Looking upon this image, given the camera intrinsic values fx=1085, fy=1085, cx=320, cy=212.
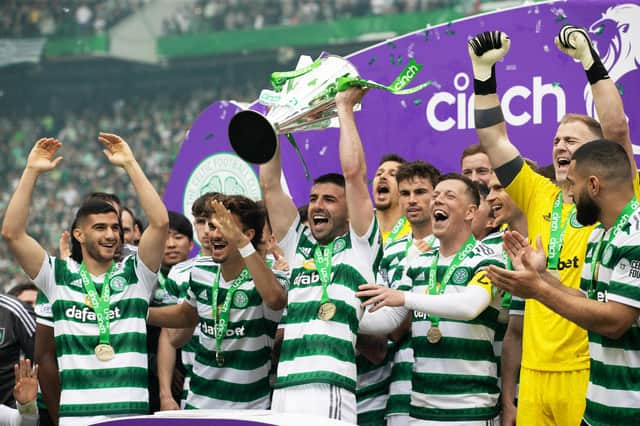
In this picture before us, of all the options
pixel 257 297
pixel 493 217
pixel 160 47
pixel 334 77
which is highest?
pixel 160 47

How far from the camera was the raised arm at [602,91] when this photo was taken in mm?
4570

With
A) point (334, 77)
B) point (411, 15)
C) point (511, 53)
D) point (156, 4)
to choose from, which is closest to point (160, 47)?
point (156, 4)

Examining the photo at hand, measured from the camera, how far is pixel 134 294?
5203mm

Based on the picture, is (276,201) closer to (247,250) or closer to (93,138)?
(247,250)

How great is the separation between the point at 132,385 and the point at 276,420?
212 cm

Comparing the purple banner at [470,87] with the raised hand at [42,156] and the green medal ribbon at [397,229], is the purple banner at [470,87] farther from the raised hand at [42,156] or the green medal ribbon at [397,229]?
the raised hand at [42,156]

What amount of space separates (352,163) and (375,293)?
1.92 feet

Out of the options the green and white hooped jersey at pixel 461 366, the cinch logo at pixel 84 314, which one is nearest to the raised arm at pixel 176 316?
the cinch logo at pixel 84 314

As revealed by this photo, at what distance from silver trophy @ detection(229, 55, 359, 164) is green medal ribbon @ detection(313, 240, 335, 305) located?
53 centimetres

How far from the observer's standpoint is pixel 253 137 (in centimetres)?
465

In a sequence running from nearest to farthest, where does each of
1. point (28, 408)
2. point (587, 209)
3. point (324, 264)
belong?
point (587, 209) < point (324, 264) < point (28, 408)

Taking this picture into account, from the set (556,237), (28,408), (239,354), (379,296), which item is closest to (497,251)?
(556,237)

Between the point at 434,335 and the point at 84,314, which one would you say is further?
the point at 84,314

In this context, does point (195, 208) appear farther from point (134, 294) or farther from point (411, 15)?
point (411, 15)
